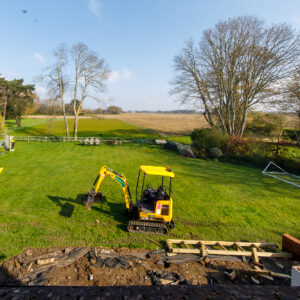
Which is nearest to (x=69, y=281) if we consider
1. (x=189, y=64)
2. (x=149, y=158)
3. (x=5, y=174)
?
(x=5, y=174)

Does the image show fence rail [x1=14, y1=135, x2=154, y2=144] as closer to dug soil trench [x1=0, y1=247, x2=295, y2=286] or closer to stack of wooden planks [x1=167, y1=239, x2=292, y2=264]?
dug soil trench [x1=0, y1=247, x2=295, y2=286]

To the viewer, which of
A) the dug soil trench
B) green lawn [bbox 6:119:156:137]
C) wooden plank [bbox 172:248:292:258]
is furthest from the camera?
green lawn [bbox 6:119:156:137]

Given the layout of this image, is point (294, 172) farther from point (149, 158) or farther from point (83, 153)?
point (83, 153)

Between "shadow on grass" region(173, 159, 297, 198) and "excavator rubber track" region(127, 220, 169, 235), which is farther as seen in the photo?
"shadow on grass" region(173, 159, 297, 198)

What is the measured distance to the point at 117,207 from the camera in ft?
34.1

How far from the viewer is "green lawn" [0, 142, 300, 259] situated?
802 cm

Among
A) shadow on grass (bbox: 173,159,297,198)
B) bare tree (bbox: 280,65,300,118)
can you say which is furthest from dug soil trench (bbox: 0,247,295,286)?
bare tree (bbox: 280,65,300,118)

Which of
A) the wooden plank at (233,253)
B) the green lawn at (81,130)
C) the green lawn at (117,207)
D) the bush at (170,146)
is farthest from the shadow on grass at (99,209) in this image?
the green lawn at (81,130)

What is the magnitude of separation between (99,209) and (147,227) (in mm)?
2684

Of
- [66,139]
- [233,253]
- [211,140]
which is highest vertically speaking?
[211,140]

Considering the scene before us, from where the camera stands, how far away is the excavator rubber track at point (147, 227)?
838 cm

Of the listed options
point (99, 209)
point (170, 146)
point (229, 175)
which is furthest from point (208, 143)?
point (99, 209)

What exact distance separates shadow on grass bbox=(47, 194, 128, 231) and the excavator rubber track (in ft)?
1.23

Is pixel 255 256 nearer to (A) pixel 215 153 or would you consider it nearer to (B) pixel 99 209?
(B) pixel 99 209
